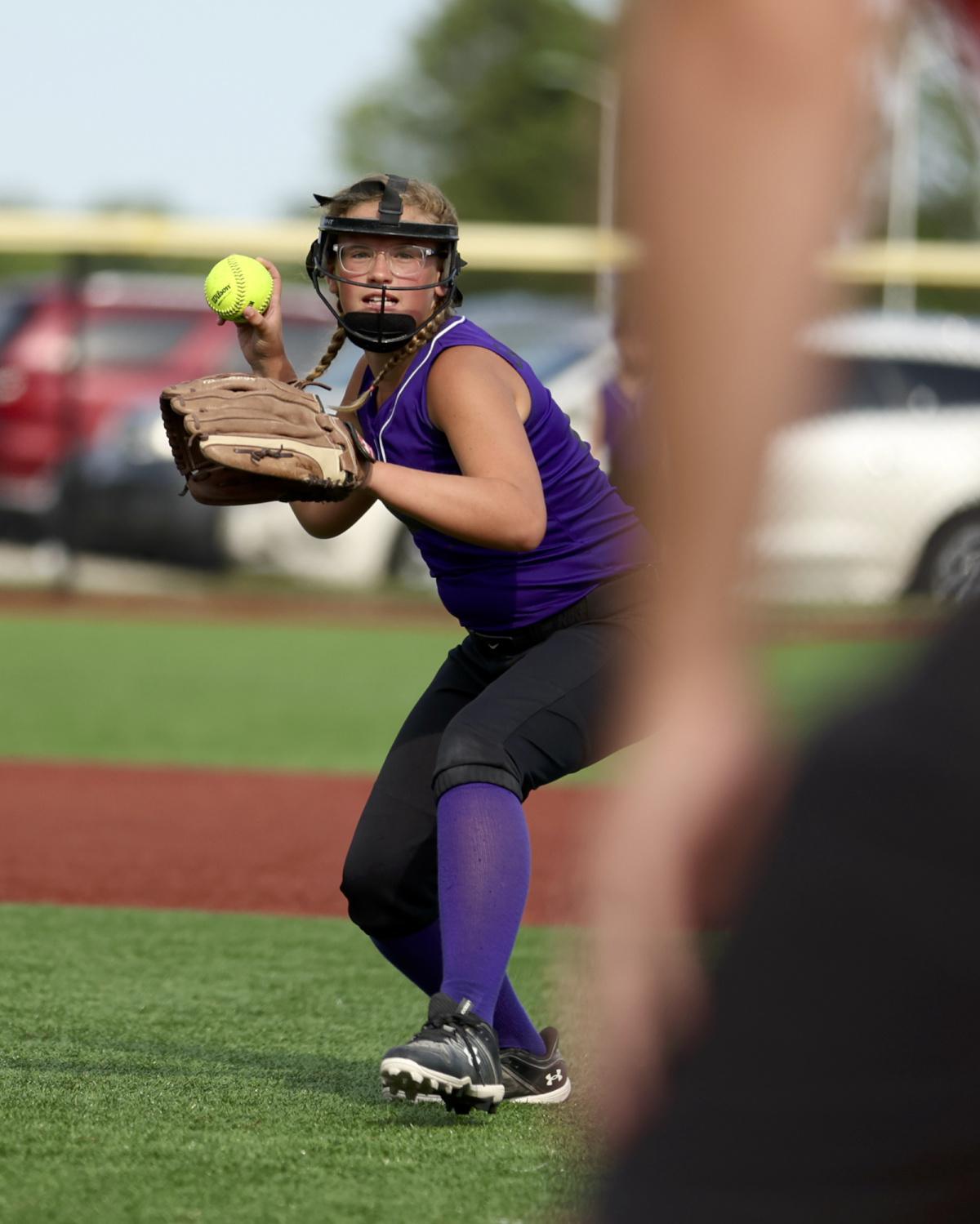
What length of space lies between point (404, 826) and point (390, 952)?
30 centimetres

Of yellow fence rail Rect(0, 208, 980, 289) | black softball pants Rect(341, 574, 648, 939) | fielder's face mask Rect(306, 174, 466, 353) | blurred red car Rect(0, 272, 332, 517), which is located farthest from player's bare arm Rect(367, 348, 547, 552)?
blurred red car Rect(0, 272, 332, 517)

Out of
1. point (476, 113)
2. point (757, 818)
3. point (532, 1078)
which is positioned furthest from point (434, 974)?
point (476, 113)

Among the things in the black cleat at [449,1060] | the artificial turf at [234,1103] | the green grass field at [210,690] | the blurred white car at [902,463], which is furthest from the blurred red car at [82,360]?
the black cleat at [449,1060]

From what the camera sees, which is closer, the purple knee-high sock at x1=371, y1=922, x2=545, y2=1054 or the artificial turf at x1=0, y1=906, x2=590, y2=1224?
the artificial turf at x1=0, y1=906, x2=590, y2=1224

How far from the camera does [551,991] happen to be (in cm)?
455

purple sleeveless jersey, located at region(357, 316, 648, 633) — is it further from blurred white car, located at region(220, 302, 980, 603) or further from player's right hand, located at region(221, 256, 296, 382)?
blurred white car, located at region(220, 302, 980, 603)

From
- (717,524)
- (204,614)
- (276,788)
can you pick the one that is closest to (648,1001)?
(717,524)

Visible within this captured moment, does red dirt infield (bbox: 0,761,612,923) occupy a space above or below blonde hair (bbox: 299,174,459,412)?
below

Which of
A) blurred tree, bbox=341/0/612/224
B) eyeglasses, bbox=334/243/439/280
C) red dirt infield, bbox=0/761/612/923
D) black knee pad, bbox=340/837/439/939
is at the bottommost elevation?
red dirt infield, bbox=0/761/612/923

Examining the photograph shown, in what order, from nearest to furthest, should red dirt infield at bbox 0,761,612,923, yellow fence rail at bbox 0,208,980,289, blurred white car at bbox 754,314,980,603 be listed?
1. red dirt infield at bbox 0,761,612,923
2. blurred white car at bbox 754,314,980,603
3. yellow fence rail at bbox 0,208,980,289

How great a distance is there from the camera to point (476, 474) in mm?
3186

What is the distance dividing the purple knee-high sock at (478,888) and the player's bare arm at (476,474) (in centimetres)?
43

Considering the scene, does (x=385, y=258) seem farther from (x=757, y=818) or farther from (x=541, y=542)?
(x=757, y=818)

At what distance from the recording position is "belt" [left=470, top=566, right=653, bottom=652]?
3.50 meters
